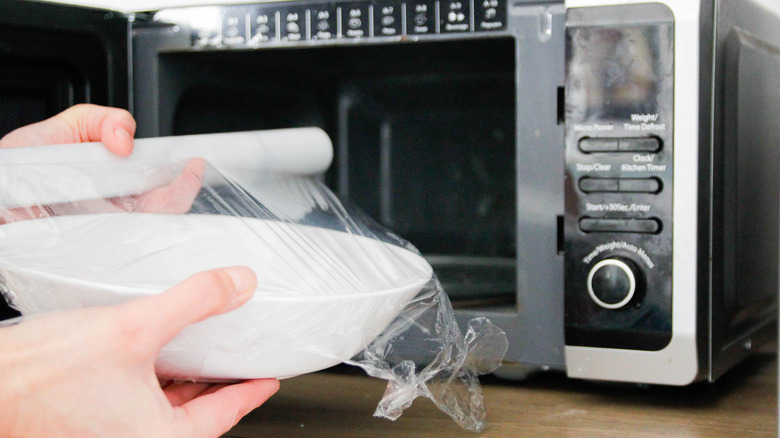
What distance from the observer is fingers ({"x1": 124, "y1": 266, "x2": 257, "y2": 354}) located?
0.39 meters

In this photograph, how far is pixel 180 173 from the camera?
54cm

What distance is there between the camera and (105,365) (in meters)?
0.40

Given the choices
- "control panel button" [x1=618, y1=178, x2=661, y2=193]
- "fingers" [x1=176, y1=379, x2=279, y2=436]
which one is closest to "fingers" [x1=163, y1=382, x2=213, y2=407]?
"fingers" [x1=176, y1=379, x2=279, y2=436]

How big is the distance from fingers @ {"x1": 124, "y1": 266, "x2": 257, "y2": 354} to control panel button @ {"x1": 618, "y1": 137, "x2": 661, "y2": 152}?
0.31m

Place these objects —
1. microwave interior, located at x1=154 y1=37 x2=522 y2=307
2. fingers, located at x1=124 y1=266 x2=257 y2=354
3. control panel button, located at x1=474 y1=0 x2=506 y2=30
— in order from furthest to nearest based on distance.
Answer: microwave interior, located at x1=154 y1=37 x2=522 y2=307 → control panel button, located at x1=474 y1=0 x2=506 y2=30 → fingers, located at x1=124 y1=266 x2=257 y2=354

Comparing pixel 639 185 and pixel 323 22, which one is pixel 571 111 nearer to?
pixel 639 185

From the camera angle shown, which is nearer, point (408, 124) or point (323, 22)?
point (323, 22)

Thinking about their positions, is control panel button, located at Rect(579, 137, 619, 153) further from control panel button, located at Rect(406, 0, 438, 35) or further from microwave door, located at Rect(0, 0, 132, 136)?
microwave door, located at Rect(0, 0, 132, 136)

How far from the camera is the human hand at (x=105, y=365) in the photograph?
15.6 inches

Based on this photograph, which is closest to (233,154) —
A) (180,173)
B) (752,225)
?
(180,173)

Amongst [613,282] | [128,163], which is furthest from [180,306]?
[613,282]

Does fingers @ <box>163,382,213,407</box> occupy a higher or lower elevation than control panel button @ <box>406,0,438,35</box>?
lower

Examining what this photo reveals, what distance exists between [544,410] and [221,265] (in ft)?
0.91

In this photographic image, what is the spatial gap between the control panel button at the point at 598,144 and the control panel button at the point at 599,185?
0.07 ft
